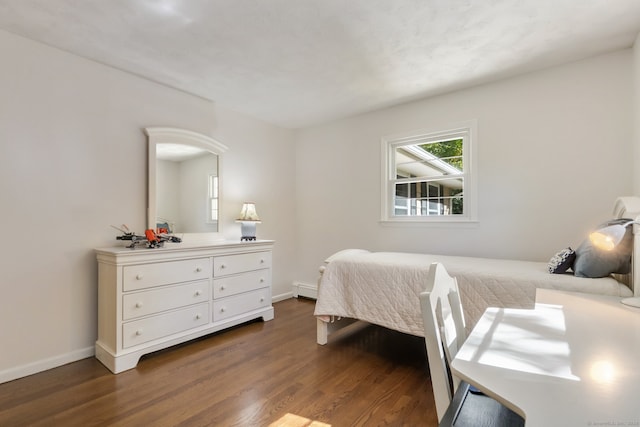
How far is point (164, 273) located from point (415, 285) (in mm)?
2015

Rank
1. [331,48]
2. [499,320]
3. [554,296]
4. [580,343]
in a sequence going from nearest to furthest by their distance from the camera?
[580,343] < [499,320] < [554,296] < [331,48]

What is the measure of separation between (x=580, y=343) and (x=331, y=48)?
91.2 inches

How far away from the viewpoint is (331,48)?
2.38 m

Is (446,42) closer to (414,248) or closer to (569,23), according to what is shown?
(569,23)

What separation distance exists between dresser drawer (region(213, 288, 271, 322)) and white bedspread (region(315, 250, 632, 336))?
0.95 m

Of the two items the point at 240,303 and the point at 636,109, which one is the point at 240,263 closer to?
the point at 240,303

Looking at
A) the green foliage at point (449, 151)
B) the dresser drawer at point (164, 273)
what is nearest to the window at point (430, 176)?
the green foliage at point (449, 151)

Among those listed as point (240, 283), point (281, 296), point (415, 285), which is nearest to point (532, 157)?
point (415, 285)

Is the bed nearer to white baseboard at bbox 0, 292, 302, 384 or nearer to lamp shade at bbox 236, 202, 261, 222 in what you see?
lamp shade at bbox 236, 202, 261, 222

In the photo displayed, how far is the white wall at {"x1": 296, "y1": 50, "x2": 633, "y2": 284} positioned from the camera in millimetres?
2461

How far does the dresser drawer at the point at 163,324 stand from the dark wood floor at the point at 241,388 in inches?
7.2

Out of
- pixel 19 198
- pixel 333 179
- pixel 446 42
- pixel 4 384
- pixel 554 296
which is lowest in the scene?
pixel 4 384

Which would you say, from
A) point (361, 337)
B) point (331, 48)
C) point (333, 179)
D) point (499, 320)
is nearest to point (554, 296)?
point (499, 320)

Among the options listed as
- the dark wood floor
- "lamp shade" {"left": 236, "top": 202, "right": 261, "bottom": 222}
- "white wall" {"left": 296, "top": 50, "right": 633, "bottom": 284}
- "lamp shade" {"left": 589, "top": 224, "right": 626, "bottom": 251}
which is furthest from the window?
"lamp shade" {"left": 236, "top": 202, "right": 261, "bottom": 222}
